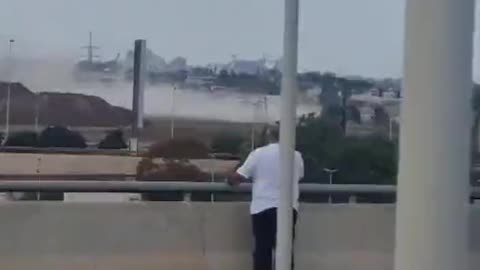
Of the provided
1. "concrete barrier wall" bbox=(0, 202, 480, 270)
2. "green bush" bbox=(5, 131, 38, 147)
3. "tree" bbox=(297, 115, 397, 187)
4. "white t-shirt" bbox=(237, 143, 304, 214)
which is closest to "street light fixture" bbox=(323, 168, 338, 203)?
"tree" bbox=(297, 115, 397, 187)

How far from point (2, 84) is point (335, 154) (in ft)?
8.99

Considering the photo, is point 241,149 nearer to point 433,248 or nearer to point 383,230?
point 383,230

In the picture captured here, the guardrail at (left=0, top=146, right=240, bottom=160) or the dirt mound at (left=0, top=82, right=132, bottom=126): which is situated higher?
the dirt mound at (left=0, top=82, right=132, bottom=126)

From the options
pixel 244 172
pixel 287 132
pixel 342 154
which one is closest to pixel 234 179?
pixel 244 172

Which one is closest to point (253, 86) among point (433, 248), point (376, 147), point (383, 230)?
point (376, 147)

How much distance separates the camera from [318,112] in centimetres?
804

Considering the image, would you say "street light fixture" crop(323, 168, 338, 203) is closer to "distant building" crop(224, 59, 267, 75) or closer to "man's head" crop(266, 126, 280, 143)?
"man's head" crop(266, 126, 280, 143)

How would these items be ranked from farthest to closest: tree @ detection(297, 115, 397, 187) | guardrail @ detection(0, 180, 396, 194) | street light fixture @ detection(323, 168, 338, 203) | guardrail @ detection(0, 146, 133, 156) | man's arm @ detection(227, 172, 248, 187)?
street light fixture @ detection(323, 168, 338, 203) < tree @ detection(297, 115, 397, 187) < man's arm @ detection(227, 172, 248, 187) < guardrail @ detection(0, 180, 396, 194) < guardrail @ detection(0, 146, 133, 156)

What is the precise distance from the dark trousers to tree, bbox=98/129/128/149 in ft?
3.89

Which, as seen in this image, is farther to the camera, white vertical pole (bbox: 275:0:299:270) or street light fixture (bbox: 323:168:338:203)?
street light fixture (bbox: 323:168:338:203)

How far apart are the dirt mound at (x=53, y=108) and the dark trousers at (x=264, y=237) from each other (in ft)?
4.32

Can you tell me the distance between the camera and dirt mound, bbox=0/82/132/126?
7.97 meters

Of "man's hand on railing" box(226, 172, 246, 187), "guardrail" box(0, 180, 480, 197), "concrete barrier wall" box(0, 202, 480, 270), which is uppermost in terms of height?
"man's hand on railing" box(226, 172, 246, 187)

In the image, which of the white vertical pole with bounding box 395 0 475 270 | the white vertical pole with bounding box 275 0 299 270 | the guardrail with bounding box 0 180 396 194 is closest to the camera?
the white vertical pole with bounding box 395 0 475 270
